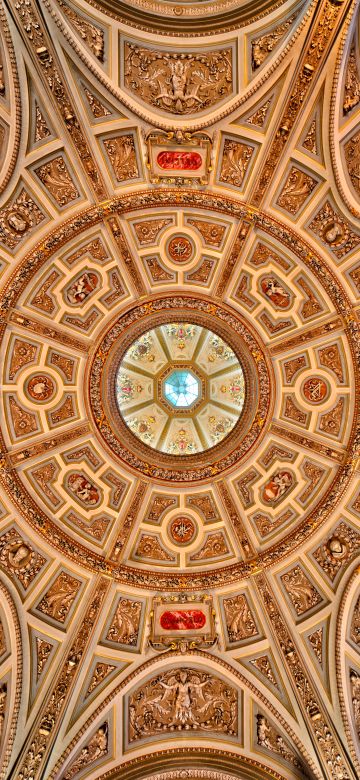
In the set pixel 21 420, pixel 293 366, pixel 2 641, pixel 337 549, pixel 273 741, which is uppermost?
pixel 293 366

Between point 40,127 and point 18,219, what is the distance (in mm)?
2141

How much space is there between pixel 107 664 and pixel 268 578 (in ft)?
15.7

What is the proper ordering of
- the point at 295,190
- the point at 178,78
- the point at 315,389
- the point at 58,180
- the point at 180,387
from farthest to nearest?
the point at 180,387, the point at 315,389, the point at 295,190, the point at 58,180, the point at 178,78

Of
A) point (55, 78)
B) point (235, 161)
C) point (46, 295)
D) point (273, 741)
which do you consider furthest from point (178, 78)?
point (273, 741)

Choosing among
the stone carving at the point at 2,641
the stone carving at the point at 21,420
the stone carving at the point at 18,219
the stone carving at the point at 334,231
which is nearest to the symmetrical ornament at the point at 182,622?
the stone carving at the point at 2,641

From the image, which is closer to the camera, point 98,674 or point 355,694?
point 355,694

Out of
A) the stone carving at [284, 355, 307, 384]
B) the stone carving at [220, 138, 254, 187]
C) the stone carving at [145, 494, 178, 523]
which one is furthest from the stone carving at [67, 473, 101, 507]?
the stone carving at [220, 138, 254, 187]

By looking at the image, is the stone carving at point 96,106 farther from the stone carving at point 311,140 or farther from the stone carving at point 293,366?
the stone carving at point 293,366

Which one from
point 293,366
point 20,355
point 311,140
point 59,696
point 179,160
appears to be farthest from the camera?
point 293,366

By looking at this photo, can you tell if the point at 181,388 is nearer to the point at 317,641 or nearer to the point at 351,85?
the point at 317,641

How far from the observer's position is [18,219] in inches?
565

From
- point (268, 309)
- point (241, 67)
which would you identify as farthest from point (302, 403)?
point (241, 67)

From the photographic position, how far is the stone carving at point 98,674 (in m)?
15.3

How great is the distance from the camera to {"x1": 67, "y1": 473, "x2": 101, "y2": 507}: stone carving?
54.4 feet
